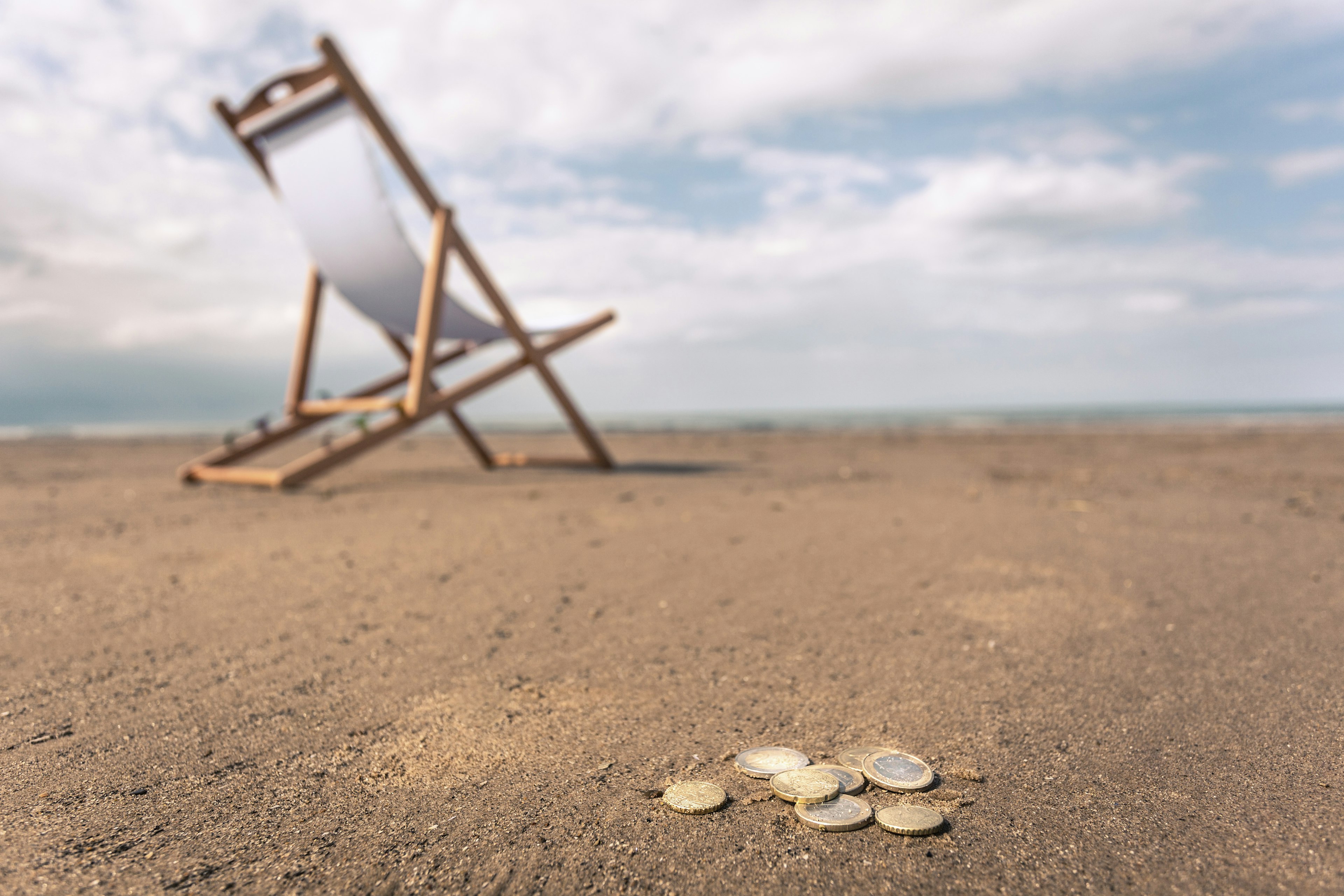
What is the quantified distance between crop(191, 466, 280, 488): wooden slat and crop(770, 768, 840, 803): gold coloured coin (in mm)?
5733

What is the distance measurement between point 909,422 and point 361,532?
25.1 metres

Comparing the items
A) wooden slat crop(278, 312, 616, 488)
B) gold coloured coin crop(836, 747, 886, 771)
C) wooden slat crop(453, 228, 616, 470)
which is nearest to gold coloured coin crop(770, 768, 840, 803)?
gold coloured coin crop(836, 747, 886, 771)

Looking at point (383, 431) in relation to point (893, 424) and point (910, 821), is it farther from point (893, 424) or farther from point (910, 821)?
point (893, 424)

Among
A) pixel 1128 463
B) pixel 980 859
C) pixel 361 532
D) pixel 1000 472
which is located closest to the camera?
pixel 980 859

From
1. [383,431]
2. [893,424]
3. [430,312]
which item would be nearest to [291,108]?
[430,312]

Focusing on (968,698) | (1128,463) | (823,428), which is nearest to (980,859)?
(968,698)

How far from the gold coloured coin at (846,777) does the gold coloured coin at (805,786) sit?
0.05ft

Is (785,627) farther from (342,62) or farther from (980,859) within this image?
(342,62)

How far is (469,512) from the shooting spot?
16.9 feet

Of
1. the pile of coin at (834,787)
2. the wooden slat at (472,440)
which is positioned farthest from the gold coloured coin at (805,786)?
the wooden slat at (472,440)

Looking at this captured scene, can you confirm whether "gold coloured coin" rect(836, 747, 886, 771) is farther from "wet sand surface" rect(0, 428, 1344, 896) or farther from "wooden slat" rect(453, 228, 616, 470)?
"wooden slat" rect(453, 228, 616, 470)

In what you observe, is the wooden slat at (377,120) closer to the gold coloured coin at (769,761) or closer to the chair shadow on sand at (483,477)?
the chair shadow on sand at (483,477)

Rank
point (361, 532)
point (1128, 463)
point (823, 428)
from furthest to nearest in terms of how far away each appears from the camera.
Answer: point (823, 428), point (1128, 463), point (361, 532)

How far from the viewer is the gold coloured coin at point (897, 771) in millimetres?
1631
